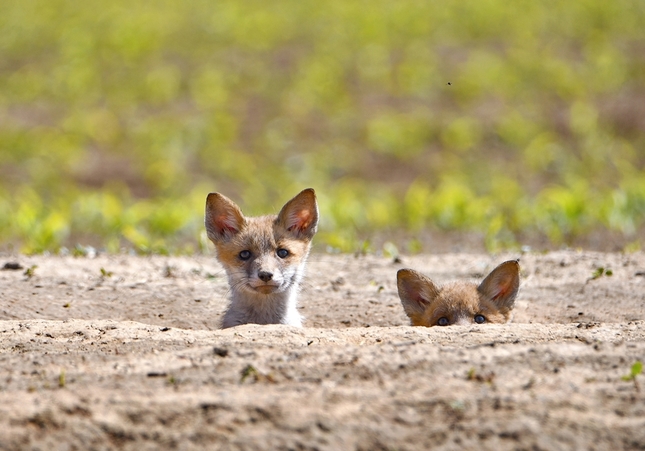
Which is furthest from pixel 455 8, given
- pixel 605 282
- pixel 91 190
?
pixel 605 282

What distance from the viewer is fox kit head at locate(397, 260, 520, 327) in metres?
6.54

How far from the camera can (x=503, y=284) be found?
6.68 meters

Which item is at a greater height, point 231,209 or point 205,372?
point 231,209

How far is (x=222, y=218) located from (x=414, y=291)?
5.20ft

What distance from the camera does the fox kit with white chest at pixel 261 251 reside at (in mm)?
6488

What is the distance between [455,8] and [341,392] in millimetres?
21938

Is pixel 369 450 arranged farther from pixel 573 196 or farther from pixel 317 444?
pixel 573 196

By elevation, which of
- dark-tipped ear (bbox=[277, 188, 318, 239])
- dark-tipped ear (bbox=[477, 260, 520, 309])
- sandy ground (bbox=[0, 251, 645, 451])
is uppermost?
dark-tipped ear (bbox=[277, 188, 318, 239])

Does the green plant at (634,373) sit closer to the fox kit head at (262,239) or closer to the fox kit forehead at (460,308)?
the fox kit forehead at (460,308)

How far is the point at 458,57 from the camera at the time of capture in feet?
69.9

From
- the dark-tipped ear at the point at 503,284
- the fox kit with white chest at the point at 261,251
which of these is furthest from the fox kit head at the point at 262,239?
the dark-tipped ear at the point at 503,284

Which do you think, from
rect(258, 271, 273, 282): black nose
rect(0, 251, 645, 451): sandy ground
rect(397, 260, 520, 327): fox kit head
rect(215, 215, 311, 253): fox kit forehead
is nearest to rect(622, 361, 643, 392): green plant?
rect(0, 251, 645, 451): sandy ground

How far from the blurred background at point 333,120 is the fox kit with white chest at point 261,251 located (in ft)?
7.42

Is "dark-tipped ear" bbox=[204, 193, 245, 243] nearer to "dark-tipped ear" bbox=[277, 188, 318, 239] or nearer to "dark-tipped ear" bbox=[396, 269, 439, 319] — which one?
"dark-tipped ear" bbox=[277, 188, 318, 239]
